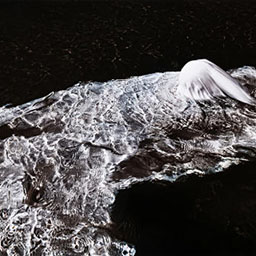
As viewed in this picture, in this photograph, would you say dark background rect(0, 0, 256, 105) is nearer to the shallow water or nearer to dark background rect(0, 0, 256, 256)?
dark background rect(0, 0, 256, 256)

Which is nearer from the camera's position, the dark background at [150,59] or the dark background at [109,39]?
the dark background at [150,59]

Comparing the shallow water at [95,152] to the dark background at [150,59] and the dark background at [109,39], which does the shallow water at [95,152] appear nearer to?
the dark background at [150,59]

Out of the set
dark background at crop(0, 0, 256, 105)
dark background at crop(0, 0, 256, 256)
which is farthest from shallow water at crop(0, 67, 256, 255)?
dark background at crop(0, 0, 256, 105)

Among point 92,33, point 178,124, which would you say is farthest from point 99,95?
point 92,33

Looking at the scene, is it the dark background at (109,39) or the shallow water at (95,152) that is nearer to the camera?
the shallow water at (95,152)

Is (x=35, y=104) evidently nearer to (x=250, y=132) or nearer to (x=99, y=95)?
(x=99, y=95)

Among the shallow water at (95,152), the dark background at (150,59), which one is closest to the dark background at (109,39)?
the dark background at (150,59)
